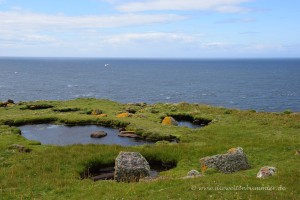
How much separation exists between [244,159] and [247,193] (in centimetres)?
1002

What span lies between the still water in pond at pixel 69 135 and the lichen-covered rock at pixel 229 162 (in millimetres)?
21318

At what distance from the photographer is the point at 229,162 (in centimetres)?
3025

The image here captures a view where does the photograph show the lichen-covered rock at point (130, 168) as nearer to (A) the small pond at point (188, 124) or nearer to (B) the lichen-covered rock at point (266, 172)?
(B) the lichen-covered rock at point (266, 172)

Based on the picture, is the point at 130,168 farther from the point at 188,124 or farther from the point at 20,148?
the point at 188,124

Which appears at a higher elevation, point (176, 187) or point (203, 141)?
point (176, 187)

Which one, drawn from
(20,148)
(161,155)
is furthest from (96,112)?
(161,155)

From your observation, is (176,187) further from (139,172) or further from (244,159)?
(244,159)

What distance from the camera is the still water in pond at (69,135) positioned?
169 feet

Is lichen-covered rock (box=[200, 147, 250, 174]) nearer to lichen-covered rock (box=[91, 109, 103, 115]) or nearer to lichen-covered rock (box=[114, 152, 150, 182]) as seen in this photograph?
lichen-covered rock (box=[114, 152, 150, 182])

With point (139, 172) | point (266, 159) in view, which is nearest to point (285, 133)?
point (266, 159)

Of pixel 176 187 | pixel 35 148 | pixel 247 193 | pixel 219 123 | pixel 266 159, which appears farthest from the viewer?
pixel 219 123

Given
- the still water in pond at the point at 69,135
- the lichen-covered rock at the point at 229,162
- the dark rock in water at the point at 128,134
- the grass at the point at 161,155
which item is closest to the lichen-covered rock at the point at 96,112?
the grass at the point at 161,155

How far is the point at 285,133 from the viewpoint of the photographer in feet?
167

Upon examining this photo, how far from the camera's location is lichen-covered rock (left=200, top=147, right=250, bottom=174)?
29953 mm
